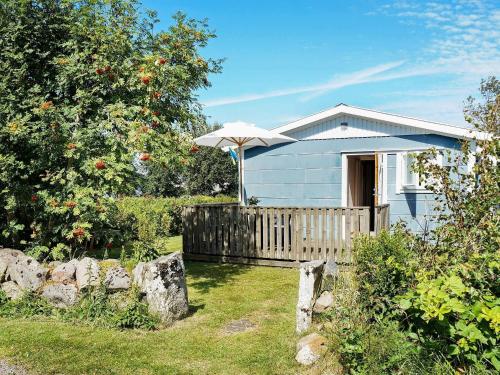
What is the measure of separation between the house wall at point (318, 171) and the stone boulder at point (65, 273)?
23.5ft

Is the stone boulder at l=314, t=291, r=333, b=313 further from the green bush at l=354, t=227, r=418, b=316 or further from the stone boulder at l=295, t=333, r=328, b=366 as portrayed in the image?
the green bush at l=354, t=227, r=418, b=316

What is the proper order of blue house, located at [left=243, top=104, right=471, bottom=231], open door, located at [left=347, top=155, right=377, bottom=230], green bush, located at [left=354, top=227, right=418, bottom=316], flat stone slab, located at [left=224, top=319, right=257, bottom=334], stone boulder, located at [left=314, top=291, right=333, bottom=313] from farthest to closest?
1. open door, located at [left=347, top=155, right=377, bottom=230]
2. blue house, located at [left=243, top=104, right=471, bottom=231]
3. flat stone slab, located at [left=224, top=319, right=257, bottom=334]
4. stone boulder, located at [left=314, top=291, right=333, bottom=313]
5. green bush, located at [left=354, top=227, right=418, bottom=316]

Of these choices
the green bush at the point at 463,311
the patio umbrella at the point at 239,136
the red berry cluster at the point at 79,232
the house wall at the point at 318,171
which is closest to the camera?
the green bush at the point at 463,311

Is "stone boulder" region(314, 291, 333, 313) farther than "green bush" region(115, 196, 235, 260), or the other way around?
"green bush" region(115, 196, 235, 260)

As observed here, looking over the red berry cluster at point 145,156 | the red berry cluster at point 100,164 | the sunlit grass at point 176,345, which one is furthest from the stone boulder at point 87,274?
the red berry cluster at point 145,156

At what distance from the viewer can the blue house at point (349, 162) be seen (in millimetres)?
10648

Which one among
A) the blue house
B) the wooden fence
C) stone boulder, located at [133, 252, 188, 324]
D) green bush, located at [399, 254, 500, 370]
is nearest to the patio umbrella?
the blue house

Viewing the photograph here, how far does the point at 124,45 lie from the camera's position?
7.29 metres

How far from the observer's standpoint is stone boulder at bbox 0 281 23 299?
6.17 m

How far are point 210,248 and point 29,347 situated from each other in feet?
18.1

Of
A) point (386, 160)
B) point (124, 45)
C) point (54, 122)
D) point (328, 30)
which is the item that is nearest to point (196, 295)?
point (54, 122)

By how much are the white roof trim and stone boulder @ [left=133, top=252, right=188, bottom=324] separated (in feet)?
23.3

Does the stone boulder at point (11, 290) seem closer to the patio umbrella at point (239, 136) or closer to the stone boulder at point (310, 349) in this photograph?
the stone boulder at point (310, 349)

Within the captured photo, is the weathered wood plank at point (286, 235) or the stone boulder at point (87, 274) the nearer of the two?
the stone boulder at point (87, 274)
